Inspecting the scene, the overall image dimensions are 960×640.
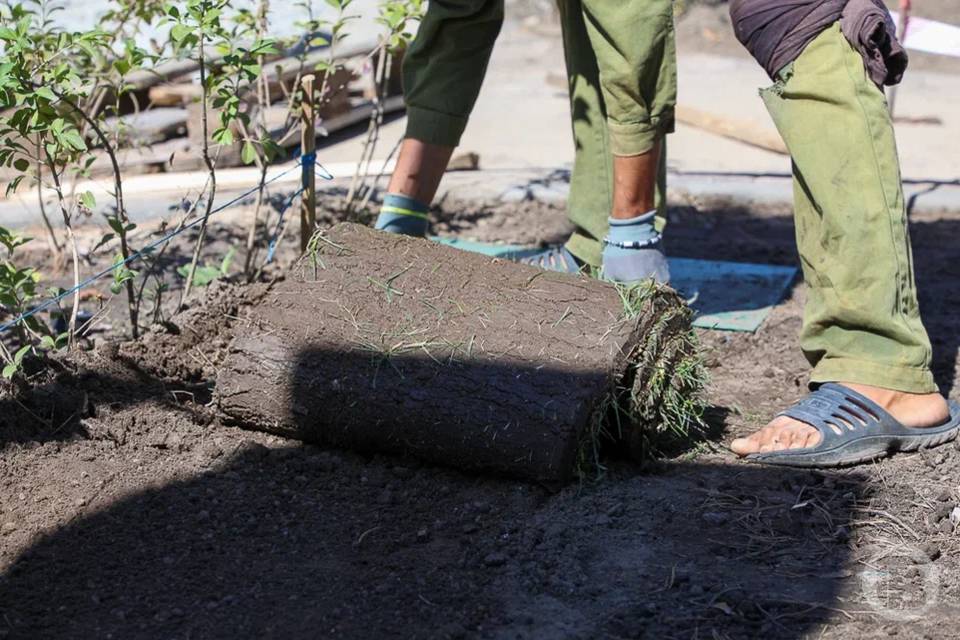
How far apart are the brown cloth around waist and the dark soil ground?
2.92 ft

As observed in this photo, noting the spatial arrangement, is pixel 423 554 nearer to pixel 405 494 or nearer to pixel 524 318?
pixel 405 494

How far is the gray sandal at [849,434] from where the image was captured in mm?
2604

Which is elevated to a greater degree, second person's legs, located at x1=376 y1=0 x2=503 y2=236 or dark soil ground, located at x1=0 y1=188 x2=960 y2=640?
second person's legs, located at x1=376 y1=0 x2=503 y2=236

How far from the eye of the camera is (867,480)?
2547mm

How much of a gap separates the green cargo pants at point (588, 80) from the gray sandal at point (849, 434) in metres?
0.81

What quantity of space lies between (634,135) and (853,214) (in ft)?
2.08

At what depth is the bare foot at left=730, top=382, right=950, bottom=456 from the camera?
2.65 m

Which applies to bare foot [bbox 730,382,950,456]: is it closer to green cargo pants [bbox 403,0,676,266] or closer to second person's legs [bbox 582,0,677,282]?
second person's legs [bbox 582,0,677,282]

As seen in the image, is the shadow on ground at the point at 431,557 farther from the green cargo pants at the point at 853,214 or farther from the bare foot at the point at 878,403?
the green cargo pants at the point at 853,214

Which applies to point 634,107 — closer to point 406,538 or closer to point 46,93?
point 406,538

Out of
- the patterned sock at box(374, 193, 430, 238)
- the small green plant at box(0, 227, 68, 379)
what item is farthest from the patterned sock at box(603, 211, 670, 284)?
the small green plant at box(0, 227, 68, 379)

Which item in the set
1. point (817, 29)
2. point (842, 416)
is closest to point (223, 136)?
point (817, 29)

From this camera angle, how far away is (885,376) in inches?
105

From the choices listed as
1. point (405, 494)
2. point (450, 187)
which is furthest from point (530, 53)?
point (405, 494)
